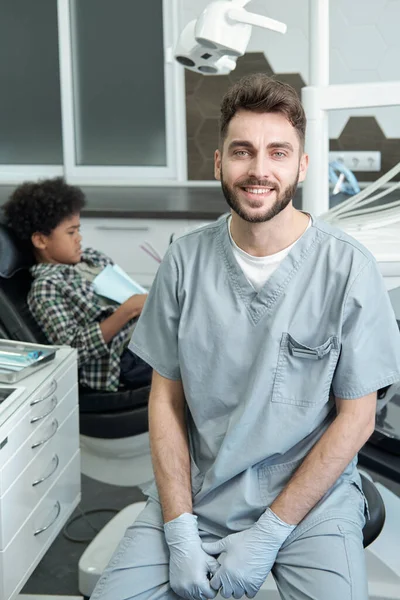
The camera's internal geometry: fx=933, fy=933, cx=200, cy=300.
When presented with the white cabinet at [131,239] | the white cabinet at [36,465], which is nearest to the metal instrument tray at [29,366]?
the white cabinet at [36,465]

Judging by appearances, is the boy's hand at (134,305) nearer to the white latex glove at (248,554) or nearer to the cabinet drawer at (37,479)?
the cabinet drawer at (37,479)

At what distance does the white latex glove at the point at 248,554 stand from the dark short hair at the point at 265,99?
0.64 metres

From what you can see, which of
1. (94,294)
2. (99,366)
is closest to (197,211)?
(94,294)

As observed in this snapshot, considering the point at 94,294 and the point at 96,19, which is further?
the point at 96,19

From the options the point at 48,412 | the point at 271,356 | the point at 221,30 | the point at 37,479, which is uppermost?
the point at 221,30

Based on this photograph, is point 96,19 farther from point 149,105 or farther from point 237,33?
point 237,33

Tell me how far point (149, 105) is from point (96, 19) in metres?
0.40

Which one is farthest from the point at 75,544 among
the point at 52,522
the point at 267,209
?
the point at 267,209

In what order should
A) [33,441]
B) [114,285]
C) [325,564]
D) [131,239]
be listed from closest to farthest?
[325,564]
[33,441]
[114,285]
[131,239]

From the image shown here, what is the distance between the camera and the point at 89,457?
2.50 meters

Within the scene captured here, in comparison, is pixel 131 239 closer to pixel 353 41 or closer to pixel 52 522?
pixel 353 41

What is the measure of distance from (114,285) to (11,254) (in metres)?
0.31

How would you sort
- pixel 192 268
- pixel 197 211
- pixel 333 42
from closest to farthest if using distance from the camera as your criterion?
pixel 192 268 < pixel 197 211 < pixel 333 42

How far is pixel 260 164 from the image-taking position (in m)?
1.52
